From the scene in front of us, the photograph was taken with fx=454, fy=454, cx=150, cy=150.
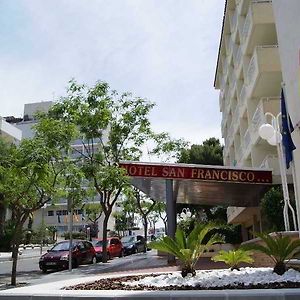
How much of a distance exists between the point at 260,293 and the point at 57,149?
11.2 meters

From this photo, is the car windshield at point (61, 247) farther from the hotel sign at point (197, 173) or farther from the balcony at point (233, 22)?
the balcony at point (233, 22)

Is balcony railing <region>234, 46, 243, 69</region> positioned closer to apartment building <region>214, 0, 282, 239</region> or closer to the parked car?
apartment building <region>214, 0, 282, 239</region>

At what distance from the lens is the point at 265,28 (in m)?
22.2

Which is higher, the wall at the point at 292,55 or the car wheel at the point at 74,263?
the wall at the point at 292,55

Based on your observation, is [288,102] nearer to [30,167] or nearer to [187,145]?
[30,167]

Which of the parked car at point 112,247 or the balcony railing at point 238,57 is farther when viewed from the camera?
the parked car at point 112,247

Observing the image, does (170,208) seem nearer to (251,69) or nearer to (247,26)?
(251,69)

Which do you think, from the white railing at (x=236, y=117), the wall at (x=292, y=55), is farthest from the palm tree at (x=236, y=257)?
the white railing at (x=236, y=117)

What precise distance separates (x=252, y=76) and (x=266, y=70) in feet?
6.74

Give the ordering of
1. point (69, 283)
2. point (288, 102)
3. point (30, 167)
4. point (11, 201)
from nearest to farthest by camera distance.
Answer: point (69, 283) → point (288, 102) → point (30, 167) → point (11, 201)

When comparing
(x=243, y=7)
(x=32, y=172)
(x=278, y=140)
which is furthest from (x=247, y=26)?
(x=32, y=172)

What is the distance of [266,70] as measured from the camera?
67.2 feet

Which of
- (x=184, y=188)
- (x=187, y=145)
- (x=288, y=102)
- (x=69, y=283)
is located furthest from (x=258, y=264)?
(x=187, y=145)

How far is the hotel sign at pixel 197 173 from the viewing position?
17.9 meters
